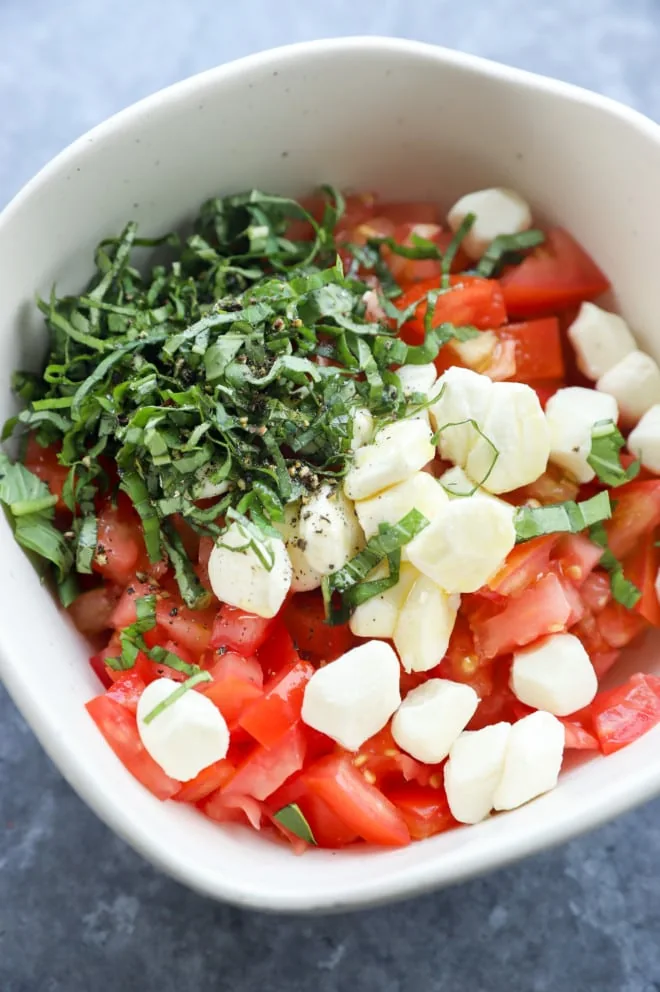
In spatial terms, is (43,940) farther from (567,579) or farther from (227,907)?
(567,579)

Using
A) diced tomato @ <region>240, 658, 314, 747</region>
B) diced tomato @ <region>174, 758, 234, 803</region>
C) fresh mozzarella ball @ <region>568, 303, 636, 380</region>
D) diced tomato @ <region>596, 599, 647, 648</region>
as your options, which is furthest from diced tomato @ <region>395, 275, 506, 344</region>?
→ diced tomato @ <region>174, 758, 234, 803</region>

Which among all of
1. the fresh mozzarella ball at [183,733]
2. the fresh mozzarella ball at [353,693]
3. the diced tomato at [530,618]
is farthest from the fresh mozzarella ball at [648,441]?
the fresh mozzarella ball at [183,733]

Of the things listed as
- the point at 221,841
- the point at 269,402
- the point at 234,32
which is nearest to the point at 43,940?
the point at 221,841

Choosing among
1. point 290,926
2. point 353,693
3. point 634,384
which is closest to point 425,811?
point 353,693

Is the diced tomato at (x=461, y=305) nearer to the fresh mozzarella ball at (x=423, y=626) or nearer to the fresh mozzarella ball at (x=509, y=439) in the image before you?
the fresh mozzarella ball at (x=509, y=439)

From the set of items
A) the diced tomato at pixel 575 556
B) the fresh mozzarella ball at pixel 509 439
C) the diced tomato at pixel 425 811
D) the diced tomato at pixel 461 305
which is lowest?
the diced tomato at pixel 425 811

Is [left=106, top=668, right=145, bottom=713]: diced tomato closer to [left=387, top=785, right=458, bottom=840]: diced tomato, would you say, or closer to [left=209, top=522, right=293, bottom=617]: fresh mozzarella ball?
[left=209, top=522, right=293, bottom=617]: fresh mozzarella ball

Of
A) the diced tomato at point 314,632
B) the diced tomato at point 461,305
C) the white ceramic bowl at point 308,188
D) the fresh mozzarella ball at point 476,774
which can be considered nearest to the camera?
the white ceramic bowl at point 308,188
